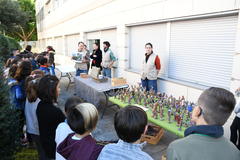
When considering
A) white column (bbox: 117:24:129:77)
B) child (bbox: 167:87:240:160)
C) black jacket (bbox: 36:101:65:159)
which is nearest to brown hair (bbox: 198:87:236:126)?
child (bbox: 167:87:240:160)

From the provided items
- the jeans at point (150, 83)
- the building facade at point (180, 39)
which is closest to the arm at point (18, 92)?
the jeans at point (150, 83)

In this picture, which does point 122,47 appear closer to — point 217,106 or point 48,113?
point 48,113

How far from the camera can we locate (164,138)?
3742 mm

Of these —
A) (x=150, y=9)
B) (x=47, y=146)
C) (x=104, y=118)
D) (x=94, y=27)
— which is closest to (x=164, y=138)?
(x=104, y=118)

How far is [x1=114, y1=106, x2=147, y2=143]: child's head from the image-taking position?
1249 millimetres

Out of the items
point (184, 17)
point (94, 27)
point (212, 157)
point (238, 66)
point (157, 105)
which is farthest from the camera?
point (94, 27)

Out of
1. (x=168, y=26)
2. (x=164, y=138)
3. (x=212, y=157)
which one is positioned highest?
(x=168, y=26)

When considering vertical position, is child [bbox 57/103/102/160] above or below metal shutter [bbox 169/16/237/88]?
below

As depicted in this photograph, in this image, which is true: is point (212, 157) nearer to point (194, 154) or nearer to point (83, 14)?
point (194, 154)

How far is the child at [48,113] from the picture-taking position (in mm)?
1994

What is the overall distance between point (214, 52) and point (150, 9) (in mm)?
2295

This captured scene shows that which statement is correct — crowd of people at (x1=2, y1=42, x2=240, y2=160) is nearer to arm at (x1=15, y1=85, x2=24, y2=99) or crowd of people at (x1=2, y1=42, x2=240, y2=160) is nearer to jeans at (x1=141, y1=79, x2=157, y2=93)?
arm at (x1=15, y1=85, x2=24, y2=99)

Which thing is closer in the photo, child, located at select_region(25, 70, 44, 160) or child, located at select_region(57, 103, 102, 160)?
child, located at select_region(57, 103, 102, 160)

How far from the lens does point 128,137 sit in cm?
125
